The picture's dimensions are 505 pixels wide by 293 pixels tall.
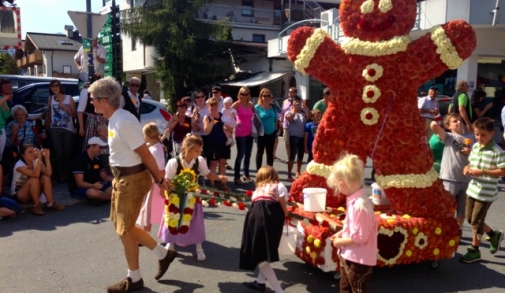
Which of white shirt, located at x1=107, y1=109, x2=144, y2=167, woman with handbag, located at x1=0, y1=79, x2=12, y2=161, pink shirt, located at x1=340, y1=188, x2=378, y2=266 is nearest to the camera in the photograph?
pink shirt, located at x1=340, y1=188, x2=378, y2=266

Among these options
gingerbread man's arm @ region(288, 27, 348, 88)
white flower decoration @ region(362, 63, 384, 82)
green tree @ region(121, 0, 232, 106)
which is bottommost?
white flower decoration @ region(362, 63, 384, 82)

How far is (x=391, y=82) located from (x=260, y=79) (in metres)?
20.1

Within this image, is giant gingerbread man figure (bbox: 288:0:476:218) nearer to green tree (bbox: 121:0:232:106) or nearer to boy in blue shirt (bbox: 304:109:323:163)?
boy in blue shirt (bbox: 304:109:323:163)

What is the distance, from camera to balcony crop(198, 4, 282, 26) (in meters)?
33.9

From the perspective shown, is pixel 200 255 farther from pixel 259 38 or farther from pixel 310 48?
pixel 259 38

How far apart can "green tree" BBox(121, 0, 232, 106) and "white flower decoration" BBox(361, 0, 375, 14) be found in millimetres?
21611

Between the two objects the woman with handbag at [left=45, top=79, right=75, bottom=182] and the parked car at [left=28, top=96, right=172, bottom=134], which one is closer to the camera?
the woman with handbag at [left=45, top=79, right=75, bottom=182]

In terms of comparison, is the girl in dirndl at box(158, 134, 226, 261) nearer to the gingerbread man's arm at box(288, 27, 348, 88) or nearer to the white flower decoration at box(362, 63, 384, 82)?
the gingerbread man's arm at box(288, 27, 348, 88)

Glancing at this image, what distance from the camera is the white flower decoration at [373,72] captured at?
15.7ft

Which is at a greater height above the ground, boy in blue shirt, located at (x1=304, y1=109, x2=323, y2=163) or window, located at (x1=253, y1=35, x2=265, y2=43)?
window, located at (x1=253, y1=35, x2=265, y2=43)

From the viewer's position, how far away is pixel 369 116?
4883 millimetres

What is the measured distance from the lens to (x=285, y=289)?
4.52 meters

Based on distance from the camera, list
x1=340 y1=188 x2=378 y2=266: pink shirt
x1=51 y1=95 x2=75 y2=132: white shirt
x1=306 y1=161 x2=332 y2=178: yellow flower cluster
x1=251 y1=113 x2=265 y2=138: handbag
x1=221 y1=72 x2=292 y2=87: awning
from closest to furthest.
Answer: x1=340 y1=188 x2=378 y2=266: pink shirt, x1=306 y1=161 x2=332 y2=178: yellow flower cluster, x1=51 y1=95 x2=75 y2=132: white shirt, x1=251 y1=113 x2=265 y2=138: handbag, x1=221 y1=72 x2=292 y2=87: awning

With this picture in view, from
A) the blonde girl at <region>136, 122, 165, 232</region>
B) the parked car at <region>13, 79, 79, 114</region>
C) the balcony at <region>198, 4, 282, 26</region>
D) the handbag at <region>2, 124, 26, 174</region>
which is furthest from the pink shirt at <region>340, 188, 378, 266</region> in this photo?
the balcony at <region>198, 4, 282, 26</region>
